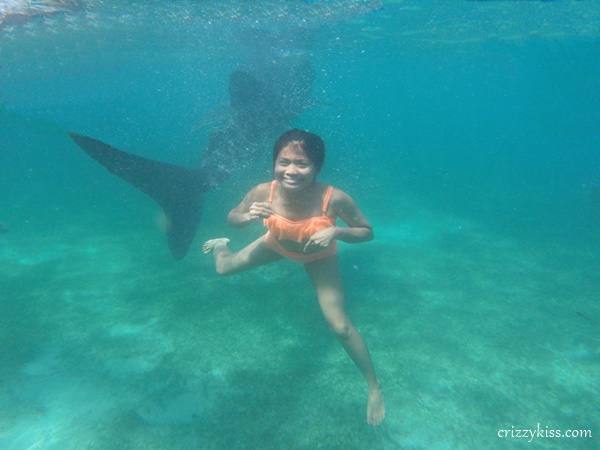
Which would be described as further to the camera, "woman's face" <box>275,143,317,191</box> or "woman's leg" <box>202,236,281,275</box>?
"woman's leg" <box>202,236,281,275</box>

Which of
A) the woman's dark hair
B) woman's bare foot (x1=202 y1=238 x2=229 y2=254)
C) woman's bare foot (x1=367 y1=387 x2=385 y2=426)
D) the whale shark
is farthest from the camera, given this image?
the whale shark

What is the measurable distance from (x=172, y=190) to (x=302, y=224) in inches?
205

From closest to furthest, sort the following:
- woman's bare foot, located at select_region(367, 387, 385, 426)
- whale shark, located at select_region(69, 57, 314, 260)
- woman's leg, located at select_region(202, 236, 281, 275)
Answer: woman's bare foot, located at select_region(367, 387, 385, 426), woman's leg, located at select_region(202, 236, 281, 275), whale shark, located at select_region(69, 57, 314, 260)

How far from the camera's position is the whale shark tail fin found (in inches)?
299

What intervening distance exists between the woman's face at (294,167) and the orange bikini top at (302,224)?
498 mm

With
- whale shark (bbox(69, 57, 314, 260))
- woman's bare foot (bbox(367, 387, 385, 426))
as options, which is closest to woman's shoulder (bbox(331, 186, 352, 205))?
woman's bare foot (bbox(367, 387, 385, 426))

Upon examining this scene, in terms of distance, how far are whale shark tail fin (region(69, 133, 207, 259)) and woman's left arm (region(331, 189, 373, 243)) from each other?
4.95m

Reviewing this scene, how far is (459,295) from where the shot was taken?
7.84 metres

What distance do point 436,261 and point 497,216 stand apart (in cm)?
705

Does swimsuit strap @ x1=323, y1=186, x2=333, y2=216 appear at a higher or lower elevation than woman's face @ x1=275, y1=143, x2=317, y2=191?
lower

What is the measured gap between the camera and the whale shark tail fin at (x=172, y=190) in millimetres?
7595

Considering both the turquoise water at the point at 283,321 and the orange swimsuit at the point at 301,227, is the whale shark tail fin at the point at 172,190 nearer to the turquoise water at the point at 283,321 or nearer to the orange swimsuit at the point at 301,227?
the turquoise water at the point at 283,321

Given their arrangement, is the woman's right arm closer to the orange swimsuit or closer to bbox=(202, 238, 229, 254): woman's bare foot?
the orange swimsuit

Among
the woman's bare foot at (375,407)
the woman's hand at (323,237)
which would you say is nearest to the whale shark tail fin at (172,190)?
the woman's hand at (323,237)
